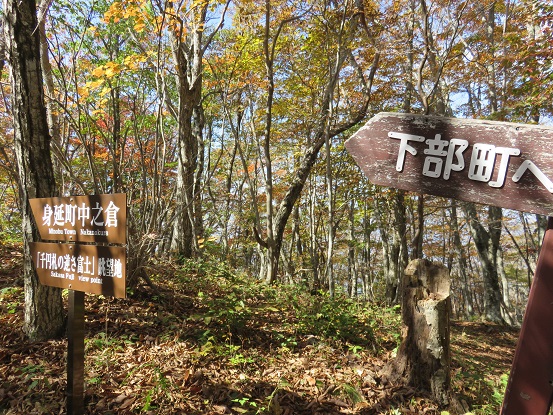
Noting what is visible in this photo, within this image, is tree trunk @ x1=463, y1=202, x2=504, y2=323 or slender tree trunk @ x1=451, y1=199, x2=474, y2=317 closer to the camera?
tree trunk @ x1=463, y1=202, x2=504, y2=323

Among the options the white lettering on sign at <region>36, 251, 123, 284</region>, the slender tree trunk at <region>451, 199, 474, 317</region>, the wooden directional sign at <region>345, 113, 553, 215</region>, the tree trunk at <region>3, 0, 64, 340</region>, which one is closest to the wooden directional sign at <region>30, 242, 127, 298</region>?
the white lettering on sign at <region>36, 251, 123, 284</region>

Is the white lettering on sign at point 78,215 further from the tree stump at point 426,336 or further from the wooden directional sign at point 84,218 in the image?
the tree stump at point 426,336

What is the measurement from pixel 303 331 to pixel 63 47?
6869 millimetres

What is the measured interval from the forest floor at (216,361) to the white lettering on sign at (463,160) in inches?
97.0

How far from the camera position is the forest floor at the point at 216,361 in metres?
2.85

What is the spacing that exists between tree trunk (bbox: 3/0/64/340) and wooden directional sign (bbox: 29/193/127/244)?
77cm

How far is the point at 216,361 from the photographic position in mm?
3500

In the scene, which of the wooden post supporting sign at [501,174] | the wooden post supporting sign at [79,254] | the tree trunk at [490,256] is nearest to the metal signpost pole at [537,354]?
the wooden post supporting sign at [501,174]

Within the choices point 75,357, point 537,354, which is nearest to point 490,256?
point 537,354

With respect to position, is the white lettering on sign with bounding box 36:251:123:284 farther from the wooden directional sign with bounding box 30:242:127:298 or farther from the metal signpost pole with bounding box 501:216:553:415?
the metal signpost pole with bounding box 501:216:553:415

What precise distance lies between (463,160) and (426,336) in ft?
7.70

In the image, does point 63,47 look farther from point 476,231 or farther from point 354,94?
point 476,231

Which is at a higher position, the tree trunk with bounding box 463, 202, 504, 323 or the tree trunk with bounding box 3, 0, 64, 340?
the tree trunk with bounding box 3, 0, 64, 340

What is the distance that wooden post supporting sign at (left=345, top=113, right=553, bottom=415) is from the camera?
139 cm
